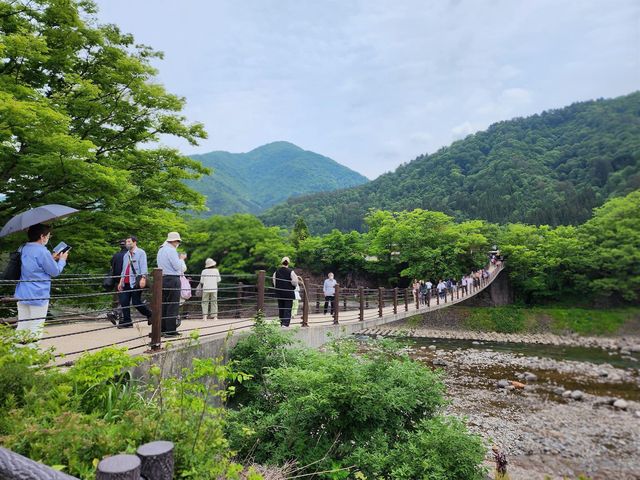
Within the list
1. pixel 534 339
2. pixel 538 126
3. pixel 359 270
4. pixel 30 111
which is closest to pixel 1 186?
pixel 30 111

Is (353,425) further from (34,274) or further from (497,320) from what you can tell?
(497,320)

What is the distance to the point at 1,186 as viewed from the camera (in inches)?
297

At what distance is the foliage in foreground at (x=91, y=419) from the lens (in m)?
1.91

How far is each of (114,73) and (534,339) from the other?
30265 millimetres

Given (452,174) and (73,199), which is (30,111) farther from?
(452,174)

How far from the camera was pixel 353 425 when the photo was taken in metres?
4.92

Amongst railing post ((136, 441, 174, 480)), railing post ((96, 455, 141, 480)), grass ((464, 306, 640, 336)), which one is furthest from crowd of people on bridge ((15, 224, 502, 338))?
grass ((464, 306, 640, 336))

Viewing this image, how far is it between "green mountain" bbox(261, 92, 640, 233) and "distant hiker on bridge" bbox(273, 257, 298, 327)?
54407 millimetres

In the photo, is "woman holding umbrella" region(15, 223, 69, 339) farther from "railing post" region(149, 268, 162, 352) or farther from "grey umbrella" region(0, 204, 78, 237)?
"railing post" region(149, 268, 162, 352)

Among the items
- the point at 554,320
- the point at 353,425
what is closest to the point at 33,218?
the point at 353,425

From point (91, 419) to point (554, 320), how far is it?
→ 113 feet

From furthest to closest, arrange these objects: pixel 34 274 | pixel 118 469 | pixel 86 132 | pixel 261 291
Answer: pixel 86 132 < pixel 261 291 < pixel 34 274 < pixel 118 469

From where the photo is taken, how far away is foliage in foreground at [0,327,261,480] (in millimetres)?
1909

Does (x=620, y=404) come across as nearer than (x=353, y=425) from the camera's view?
No
